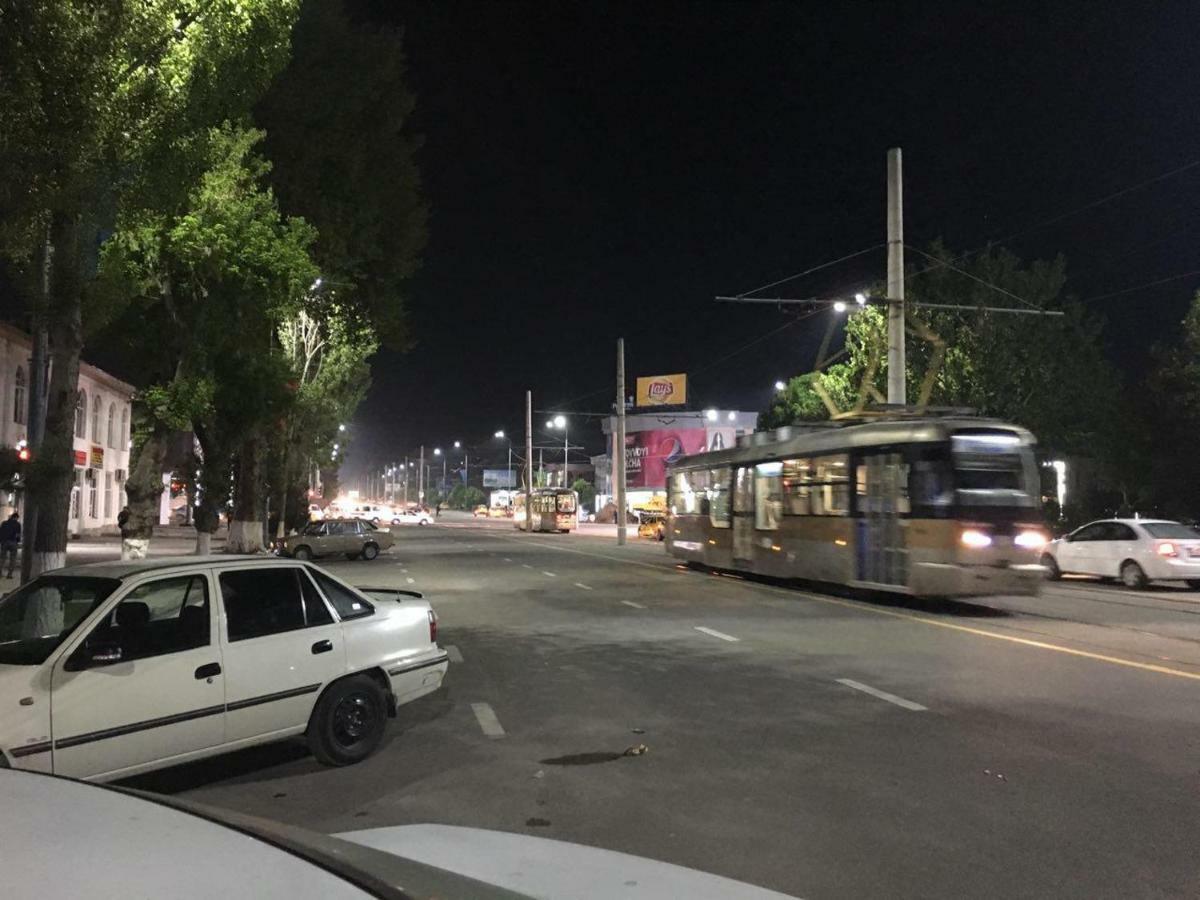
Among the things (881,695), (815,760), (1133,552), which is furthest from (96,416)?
(815,760)

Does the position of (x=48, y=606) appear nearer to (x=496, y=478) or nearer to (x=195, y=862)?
(x=195, y=862)

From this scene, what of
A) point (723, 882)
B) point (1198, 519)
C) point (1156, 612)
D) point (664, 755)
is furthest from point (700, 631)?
point (1198, 519)

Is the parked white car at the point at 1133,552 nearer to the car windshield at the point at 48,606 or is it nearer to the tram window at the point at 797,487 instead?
the tram window at the point at 797,487

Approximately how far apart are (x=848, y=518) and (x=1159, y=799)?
41.6 ft

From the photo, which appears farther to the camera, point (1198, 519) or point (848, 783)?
point (1198, 519)

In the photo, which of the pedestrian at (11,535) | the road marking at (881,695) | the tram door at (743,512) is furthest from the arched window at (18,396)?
the road marking at (881,695)

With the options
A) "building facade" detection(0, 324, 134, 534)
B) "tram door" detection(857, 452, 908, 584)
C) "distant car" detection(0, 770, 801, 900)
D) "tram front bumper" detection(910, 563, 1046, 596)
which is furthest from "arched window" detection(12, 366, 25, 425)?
"distant car" detection(0, 770, 801, 900)

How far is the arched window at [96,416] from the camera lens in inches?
1665

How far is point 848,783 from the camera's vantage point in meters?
6.55

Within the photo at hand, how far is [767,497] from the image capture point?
22250 mm

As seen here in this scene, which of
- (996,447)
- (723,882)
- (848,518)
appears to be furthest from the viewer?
(848,518)

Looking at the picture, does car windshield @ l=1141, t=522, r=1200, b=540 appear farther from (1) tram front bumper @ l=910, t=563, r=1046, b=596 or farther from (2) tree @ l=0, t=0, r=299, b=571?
(2) tree @ l=0, t=0, r=299, b=571

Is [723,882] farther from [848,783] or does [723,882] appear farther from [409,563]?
[409,563]

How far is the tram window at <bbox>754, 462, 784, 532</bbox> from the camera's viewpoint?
71.2 feet
